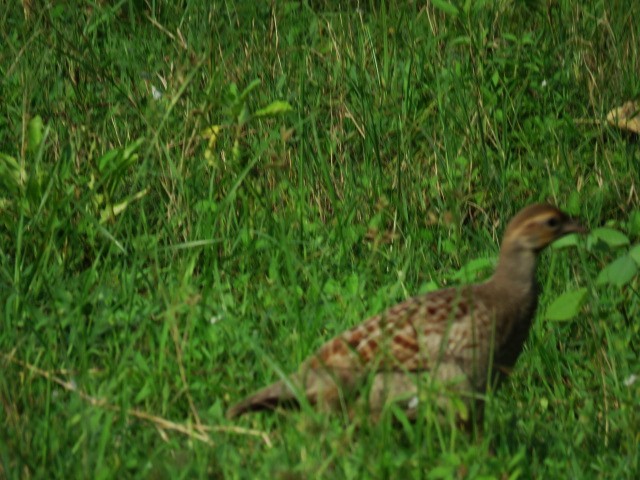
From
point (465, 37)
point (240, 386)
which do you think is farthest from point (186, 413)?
point (465, 37)

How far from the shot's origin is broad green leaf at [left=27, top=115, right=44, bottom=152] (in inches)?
265

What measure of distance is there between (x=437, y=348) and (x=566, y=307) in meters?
0.48

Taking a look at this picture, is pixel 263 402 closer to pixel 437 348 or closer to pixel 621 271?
pixel 437 348

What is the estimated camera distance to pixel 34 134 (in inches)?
265

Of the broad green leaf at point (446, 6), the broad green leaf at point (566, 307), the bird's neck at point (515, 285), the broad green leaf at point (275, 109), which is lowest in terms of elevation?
the bird's neck at point (515, 285)

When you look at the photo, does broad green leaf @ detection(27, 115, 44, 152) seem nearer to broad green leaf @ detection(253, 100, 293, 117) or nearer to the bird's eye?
broad green leaf @ detection(253, 100, 293, 117)

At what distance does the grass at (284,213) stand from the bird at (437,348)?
4.7 inches

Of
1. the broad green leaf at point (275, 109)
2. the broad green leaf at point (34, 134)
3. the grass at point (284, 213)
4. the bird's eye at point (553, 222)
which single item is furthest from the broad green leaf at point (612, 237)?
the broad green leaf at point (34, 134)

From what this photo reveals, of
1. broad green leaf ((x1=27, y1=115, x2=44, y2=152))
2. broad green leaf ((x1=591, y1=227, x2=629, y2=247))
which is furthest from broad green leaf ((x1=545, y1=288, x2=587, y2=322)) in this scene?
broad green leaf ((x1=27, y1=115, x2=44, y2=152))

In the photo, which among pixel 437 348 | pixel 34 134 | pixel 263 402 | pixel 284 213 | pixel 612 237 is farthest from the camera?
pixel 284 213

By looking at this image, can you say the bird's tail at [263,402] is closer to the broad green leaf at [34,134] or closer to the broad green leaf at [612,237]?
the broad green leaf at [612,237]

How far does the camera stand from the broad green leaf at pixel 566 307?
5.37 metres

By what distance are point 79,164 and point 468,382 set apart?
263 centimetres

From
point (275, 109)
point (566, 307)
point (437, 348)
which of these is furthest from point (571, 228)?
point (275, 109)
